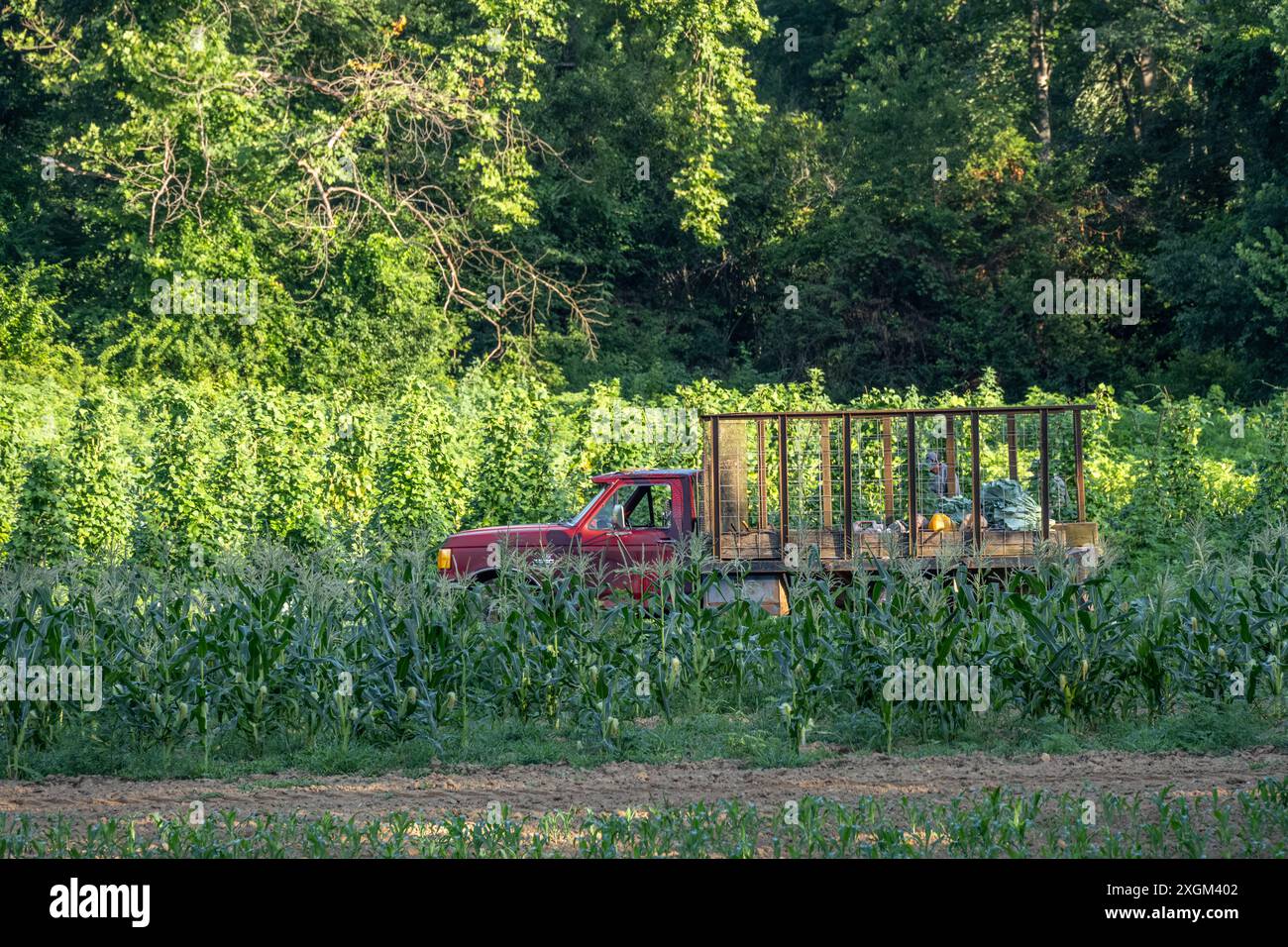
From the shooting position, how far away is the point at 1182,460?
61.8 feet

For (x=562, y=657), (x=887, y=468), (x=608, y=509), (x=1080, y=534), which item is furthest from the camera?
(x=887, y=468)

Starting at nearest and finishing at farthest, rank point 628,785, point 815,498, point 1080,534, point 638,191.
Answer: point 628,785 < point 1080,534 < point 815,498 < point 638,191

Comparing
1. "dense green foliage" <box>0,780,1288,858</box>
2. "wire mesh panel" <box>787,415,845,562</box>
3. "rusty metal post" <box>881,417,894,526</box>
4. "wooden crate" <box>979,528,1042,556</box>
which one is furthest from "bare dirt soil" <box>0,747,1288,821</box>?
"rusty metal post" <box>881,417,894,526</box>

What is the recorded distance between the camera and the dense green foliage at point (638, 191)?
3120 cm

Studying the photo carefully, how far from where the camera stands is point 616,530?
14508 millimetres

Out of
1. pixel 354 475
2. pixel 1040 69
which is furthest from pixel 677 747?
pixel 1040 69

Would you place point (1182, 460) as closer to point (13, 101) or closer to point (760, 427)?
point (760, 427)

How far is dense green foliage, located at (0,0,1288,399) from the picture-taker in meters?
31.2

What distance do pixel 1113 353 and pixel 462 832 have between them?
31537mm

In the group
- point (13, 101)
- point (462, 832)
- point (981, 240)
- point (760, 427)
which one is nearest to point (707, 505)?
point (760, 427)

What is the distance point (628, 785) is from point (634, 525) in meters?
6.19

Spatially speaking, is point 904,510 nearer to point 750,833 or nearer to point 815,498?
point 815,498

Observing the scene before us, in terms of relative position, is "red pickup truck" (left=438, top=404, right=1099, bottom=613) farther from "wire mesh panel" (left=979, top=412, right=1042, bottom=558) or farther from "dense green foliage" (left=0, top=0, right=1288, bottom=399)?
"dense green foliage" (left=0, top=0, right=1288, bottom=399)

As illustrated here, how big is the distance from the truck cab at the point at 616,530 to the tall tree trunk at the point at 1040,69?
2759cm
